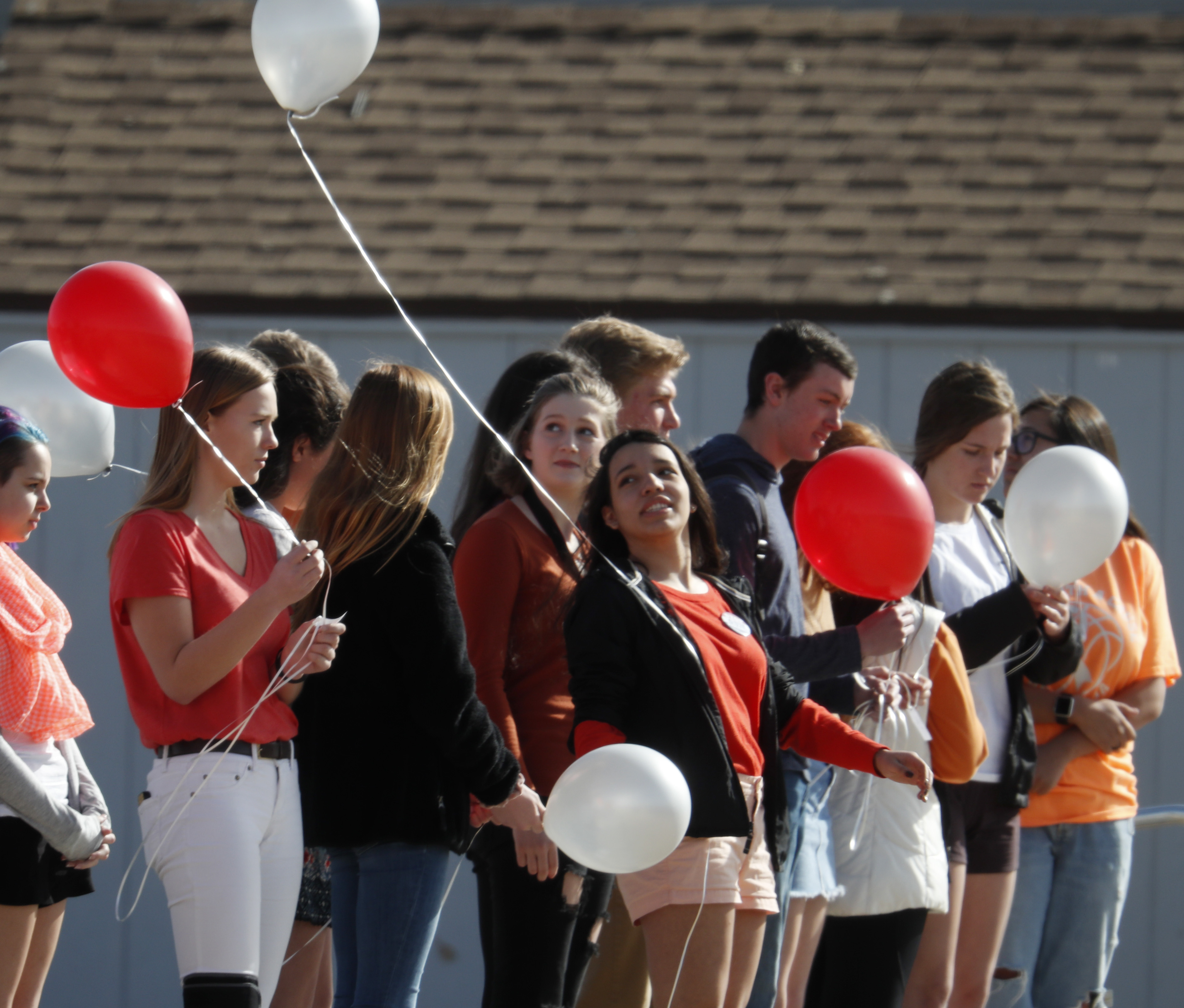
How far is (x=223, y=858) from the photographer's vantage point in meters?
2.53

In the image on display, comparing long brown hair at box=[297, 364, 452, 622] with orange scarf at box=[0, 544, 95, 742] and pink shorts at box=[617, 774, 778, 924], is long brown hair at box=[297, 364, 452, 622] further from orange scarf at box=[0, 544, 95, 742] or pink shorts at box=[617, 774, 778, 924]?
pink shorts at box=[617, 774, 778, 924]

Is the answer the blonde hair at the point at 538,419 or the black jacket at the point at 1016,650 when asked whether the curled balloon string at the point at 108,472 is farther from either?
the black jacket at the point at 1016,650

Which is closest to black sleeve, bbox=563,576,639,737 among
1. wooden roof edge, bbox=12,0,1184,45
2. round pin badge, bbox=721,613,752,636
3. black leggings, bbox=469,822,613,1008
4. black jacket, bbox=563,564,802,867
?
black jacket, bbox=563,564,802,867

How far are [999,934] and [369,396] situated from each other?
85.0 inches

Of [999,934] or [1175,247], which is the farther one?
[1175,247]

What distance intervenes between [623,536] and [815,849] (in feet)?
3.22

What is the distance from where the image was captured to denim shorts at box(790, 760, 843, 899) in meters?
3.33

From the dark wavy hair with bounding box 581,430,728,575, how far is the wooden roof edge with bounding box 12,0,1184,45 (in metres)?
3.74

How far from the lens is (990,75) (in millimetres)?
6066

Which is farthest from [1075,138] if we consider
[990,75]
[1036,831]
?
[1036,831]

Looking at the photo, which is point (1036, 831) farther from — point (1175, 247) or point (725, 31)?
point (725, 31)

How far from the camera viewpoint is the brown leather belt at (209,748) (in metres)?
2.62

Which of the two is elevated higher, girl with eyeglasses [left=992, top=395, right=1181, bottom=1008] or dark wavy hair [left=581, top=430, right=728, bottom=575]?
dark wavy hair [left=581, top=430, right=728, bottom=575]

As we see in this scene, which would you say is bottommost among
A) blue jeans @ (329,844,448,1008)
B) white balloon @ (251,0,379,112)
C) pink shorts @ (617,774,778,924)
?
blue jeans @ (329,844,448,1008)
